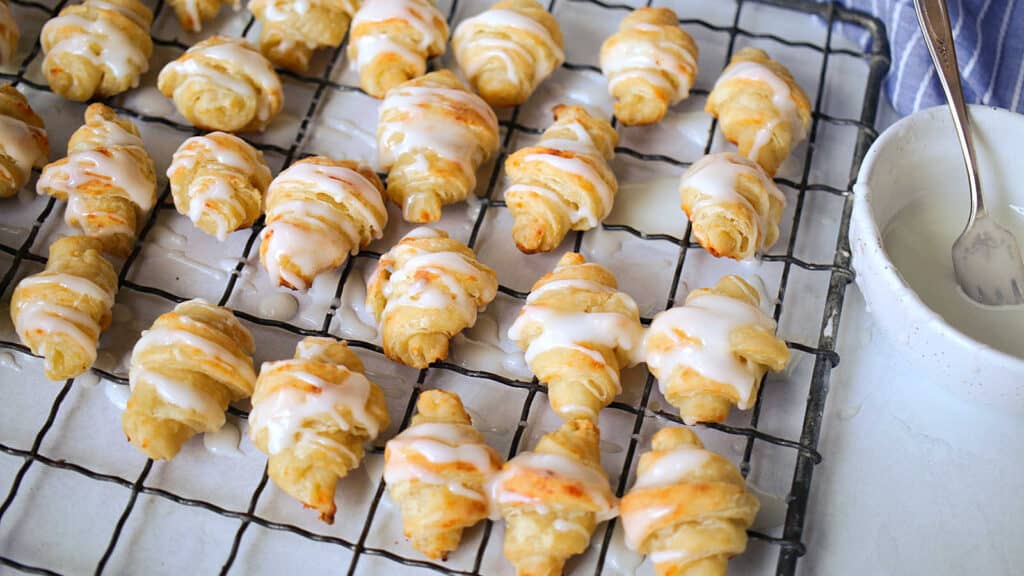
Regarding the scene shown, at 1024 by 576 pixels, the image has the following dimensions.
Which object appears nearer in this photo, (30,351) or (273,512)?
(273,512)

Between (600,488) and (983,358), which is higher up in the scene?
(983,358)

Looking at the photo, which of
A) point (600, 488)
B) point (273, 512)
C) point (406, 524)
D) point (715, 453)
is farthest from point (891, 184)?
point (273, 512)

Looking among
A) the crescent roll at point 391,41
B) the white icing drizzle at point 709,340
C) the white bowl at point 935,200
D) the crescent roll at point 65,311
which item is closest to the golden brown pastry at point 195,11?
the crescent roll at point 391,41

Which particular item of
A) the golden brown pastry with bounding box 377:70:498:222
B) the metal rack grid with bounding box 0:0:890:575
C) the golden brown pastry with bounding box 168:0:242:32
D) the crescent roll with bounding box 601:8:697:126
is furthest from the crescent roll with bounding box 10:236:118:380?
the crescent roll with bounding box 601:8:697:126

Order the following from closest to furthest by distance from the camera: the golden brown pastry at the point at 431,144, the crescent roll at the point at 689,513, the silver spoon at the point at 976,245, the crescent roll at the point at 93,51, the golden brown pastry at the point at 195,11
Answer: the crescent roll at the point at 689,513, the silver spoon at the point at 976,245, the golden brown pastry at the point at 431,144, the crescent roll at the point at 93,51, the golden brown pastry at the point at 195,11

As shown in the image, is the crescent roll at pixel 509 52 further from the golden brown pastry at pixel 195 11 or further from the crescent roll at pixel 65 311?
the crescent roll at pixel 65 311

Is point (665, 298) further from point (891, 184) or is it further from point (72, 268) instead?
point (72, 268)

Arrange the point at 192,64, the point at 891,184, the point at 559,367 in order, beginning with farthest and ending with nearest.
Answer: the point at 192,64
the point at 891,184
the point at 559,367
